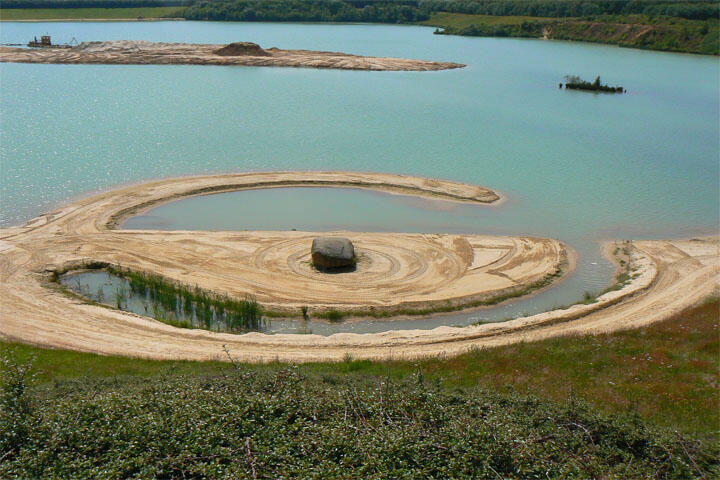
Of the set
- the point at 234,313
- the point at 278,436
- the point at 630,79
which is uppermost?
the point at 630,79

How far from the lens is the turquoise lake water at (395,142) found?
115 feet

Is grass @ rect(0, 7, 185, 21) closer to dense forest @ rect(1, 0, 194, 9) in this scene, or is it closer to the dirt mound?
dense forest @ rect(1, 0, 194, 9)

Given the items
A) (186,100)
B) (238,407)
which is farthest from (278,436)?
(186,100)

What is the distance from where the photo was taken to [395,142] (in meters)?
48.3

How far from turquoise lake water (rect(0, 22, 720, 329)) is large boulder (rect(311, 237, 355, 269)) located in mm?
4998

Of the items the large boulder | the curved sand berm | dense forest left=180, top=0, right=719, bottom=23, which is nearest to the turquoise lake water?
the curved sand berm

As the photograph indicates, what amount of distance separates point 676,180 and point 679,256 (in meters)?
14.3

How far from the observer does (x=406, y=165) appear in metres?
42.9

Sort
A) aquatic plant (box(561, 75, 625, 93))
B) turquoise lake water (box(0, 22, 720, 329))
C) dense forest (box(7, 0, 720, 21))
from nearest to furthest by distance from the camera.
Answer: turquoise lake water (box(0, 22, 720, 329)) < aquatic plant (box(561, 75, 625, 93)) < dense forest (box(7, 0, 720, 21))

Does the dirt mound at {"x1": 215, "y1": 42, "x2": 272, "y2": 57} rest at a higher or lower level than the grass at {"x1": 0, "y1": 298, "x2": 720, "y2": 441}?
higher

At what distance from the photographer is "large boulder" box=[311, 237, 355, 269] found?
2730 centimetres

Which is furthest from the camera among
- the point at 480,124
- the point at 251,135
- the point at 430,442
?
the point at 480,124

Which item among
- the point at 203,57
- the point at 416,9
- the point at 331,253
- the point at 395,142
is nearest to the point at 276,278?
the point at 331,253

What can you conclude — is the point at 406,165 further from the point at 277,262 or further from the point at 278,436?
the point at 278,436
